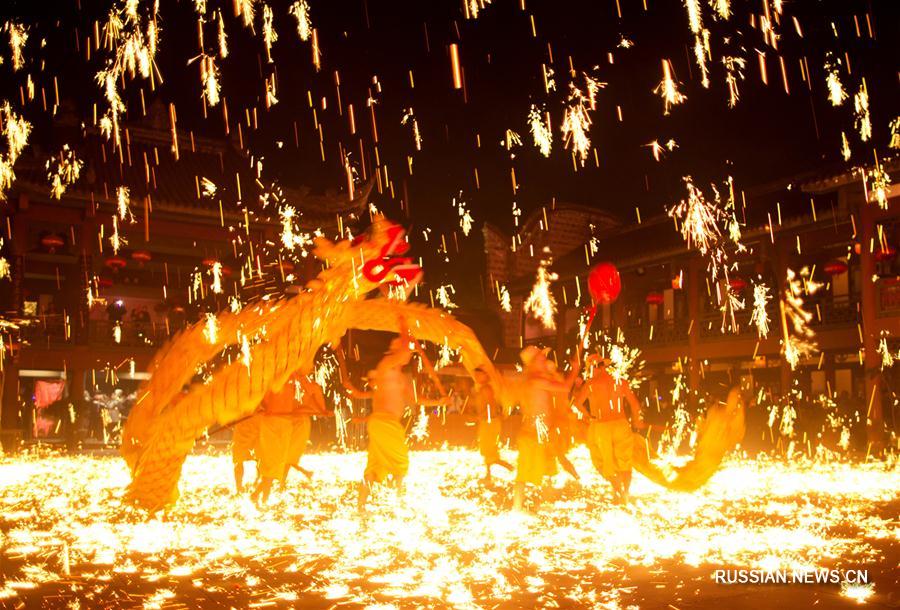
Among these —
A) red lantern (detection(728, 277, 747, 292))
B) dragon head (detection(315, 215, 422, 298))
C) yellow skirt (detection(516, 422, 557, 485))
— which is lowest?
yellow skirt (detection(516, 422, 557, 485))

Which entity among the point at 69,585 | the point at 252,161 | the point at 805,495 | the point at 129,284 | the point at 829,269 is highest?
the point at 252,161

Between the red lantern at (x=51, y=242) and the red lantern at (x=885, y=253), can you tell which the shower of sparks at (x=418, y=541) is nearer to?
the red lantern at (x=885, y=253)

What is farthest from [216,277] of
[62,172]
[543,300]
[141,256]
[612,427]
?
[612,427]

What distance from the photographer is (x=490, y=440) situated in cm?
1027

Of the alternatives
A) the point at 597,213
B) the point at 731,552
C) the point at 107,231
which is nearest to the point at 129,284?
the point at 107,231

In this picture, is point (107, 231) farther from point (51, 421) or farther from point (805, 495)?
point (805, 495)

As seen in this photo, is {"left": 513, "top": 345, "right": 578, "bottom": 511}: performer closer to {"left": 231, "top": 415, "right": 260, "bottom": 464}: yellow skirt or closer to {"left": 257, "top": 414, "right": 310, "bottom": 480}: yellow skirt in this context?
{"left": 257, "top": 414, "right": 310, "bottom": 480}: yellow skirt

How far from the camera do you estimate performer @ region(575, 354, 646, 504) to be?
789cm

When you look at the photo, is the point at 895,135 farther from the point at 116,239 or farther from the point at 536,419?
the point at 116,239

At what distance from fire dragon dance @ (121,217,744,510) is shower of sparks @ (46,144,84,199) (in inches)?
435

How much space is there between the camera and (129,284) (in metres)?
20.1

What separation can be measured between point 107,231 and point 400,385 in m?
12.8

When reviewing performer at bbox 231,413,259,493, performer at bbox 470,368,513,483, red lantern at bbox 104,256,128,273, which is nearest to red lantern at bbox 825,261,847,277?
performer at bbox 470,368,513,483

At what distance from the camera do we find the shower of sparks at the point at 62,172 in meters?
16.8
